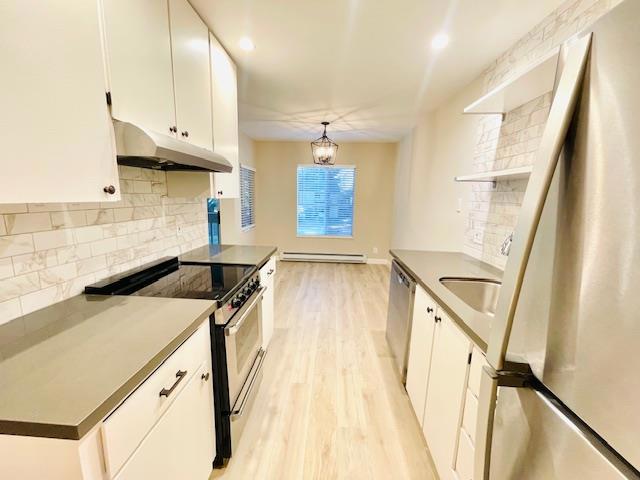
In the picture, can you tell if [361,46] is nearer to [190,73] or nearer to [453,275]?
Result: [190,73]

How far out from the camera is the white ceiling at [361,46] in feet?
5.29

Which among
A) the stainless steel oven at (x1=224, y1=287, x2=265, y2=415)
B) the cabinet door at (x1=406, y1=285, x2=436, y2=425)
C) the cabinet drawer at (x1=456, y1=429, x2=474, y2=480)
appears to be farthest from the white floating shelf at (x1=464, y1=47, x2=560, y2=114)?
the stainless steel oven at (x1=224, y1=287, x2=265, y2=415)

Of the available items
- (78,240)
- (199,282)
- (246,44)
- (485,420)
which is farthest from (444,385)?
(246,44)

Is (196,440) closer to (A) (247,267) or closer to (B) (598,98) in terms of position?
(A) (247,267)

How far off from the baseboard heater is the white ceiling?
10.6ft

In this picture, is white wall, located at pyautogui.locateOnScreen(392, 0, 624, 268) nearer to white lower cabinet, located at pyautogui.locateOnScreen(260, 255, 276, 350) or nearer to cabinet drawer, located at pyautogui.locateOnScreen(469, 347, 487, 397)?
cabinet drawer, located at pyautogui.locateOnScreen(469, 347, 487, 397)

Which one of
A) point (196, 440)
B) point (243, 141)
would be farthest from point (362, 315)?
point (243, 141)

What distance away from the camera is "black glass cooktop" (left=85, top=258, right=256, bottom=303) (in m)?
1.34

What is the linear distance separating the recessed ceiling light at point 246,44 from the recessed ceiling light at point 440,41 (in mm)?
1293

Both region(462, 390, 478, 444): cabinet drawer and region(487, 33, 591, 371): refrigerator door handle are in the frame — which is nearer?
region(487, 33, 591, 371): refrigerator door handle

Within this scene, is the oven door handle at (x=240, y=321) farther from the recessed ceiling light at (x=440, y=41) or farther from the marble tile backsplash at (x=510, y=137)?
the recessed ceiling light at (x=440, y=41)

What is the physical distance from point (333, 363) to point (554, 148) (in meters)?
2.39

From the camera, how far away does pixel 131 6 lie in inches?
45.6

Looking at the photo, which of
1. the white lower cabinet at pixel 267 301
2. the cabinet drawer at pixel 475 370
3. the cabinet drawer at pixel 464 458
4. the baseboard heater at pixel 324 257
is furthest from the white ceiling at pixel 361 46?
the baseboard heater at pixel 324 257
